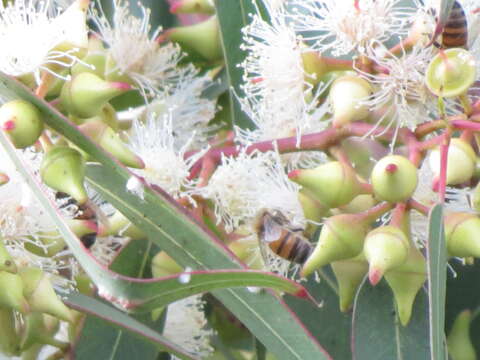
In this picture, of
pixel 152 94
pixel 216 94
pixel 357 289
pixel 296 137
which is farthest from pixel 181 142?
pixel 357 289

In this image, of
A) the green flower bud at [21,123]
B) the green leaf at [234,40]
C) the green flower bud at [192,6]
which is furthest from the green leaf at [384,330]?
the green flower bud at [192,6]

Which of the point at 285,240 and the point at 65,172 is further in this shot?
the point at 285,240

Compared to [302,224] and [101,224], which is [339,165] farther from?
[101,224]

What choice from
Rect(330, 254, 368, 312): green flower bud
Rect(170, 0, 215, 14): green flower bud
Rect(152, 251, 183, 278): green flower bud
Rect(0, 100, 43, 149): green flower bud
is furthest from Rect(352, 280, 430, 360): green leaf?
Rect(170, 0, 215, 14): green flower bud

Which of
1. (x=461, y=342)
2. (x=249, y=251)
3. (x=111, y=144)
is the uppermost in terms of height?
(x=111, y=144)

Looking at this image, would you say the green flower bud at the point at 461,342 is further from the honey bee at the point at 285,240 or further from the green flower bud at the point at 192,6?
the green flower bud at the point at 192,6

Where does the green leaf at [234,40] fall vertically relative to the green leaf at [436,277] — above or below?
Result: above

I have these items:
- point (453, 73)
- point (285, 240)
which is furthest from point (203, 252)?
point (453, 73)

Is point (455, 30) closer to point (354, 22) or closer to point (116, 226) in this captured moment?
point (354, 22)
